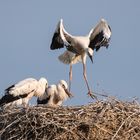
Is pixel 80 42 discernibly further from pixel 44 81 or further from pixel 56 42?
pixel 44 81

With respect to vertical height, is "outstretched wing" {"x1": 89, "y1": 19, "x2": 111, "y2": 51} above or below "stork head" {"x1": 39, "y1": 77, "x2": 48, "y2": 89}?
above

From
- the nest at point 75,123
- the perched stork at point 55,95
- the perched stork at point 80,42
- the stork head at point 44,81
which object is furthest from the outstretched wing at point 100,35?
the nest at point 75,123

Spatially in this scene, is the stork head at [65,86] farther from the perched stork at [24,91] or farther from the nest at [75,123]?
the nest at [75,123]

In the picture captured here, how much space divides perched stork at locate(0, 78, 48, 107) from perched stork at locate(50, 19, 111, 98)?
3.61 ft

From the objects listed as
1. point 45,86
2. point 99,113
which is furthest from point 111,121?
point 45,86

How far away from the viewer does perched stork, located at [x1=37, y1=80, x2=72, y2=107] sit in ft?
47.5

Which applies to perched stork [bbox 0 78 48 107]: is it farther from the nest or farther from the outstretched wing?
the nest

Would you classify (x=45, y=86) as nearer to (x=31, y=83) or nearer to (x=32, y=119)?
(x=31, y=83)

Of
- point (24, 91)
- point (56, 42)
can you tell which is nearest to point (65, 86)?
point (24, 91)

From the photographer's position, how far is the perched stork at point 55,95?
14.5 metres

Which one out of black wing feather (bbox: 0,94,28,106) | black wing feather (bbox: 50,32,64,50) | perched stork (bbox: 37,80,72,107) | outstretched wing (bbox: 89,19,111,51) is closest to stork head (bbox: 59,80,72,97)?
perched stork (bbox: 37,80,72,107)

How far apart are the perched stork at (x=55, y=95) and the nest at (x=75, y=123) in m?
2.08

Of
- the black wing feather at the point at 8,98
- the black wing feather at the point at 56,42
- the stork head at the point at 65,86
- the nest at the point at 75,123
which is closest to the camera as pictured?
the nest at the point at 75,123

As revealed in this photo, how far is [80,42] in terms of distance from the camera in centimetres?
1549
